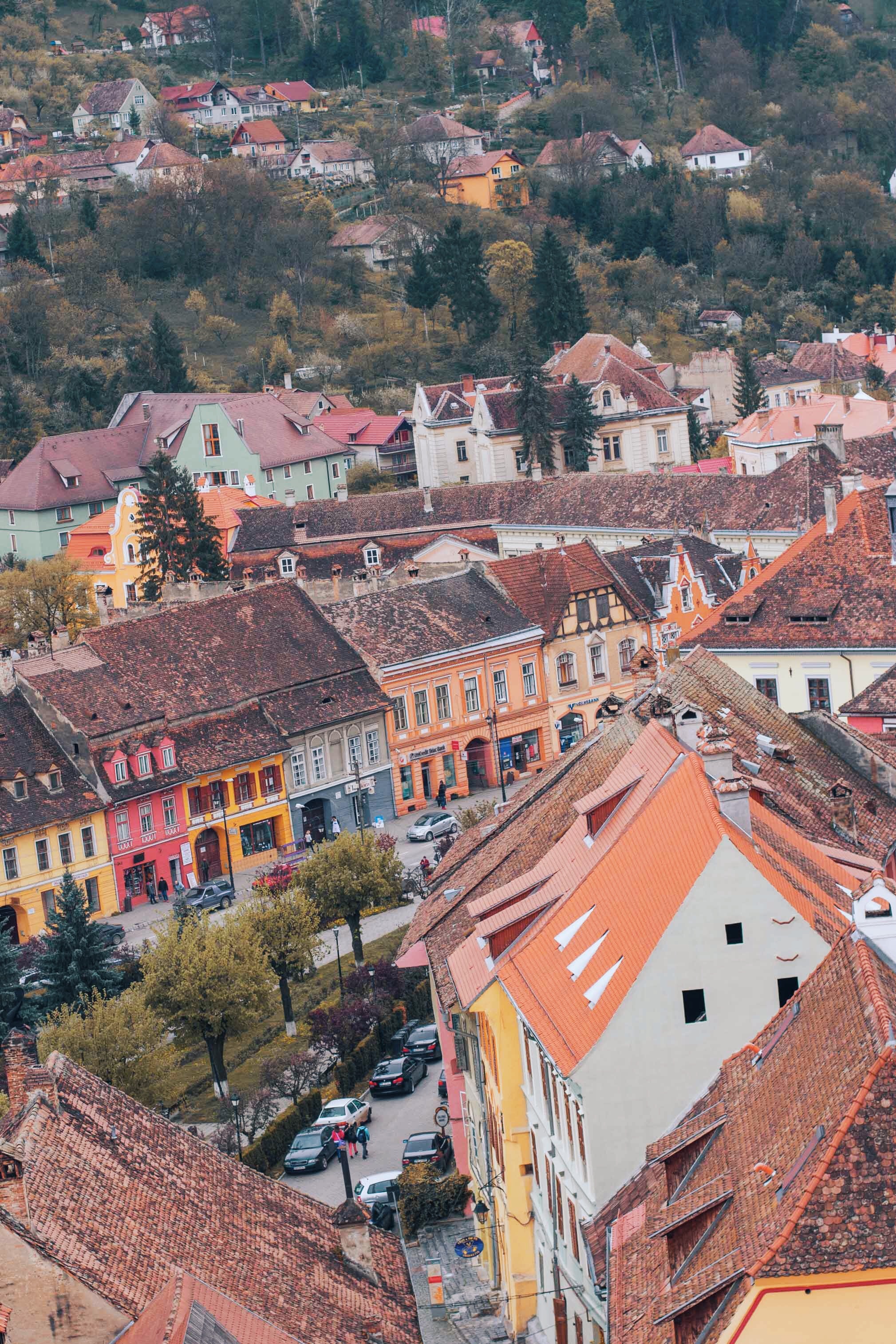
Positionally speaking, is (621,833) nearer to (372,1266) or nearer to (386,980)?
(372,1266)

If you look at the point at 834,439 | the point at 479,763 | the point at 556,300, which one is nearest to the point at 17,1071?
the point at 479,763

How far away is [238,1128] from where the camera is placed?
150ft

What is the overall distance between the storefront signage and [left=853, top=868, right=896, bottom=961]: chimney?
5198 centimetres

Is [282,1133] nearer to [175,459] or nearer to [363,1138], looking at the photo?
[363,1138]

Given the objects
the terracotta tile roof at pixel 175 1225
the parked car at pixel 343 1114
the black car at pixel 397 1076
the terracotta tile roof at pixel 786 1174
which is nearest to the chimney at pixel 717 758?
the terracotta tile roof at pixel 786 1174

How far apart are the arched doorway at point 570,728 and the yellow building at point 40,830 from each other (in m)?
18.9

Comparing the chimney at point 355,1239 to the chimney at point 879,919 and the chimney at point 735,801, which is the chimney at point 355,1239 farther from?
the chimney at point 879,919

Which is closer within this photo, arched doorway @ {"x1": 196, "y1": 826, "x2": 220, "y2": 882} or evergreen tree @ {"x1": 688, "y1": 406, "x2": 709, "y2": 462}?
arched doorway @ {"x1": 196, "y1": 826, "x2": 220, "y2": 882}

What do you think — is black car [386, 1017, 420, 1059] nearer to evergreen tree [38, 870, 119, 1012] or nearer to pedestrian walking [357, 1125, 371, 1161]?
pedestrian walking [357, 1125, 371, 1161]

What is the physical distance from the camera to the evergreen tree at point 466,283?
146 meters

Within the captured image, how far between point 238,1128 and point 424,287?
109m


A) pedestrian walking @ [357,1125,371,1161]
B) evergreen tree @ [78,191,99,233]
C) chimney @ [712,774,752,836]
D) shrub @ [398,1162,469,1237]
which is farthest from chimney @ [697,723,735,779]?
evergreen tree @ [78,191,99,233]

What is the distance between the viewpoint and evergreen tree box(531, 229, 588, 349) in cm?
14112

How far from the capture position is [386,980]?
53562mm
